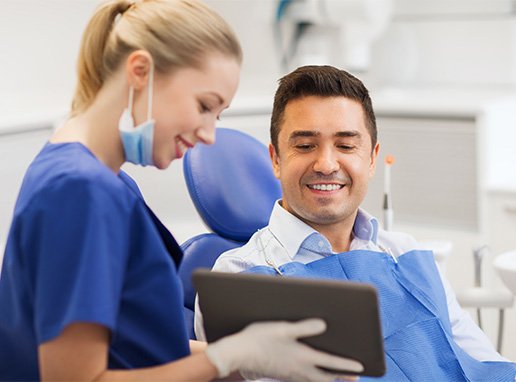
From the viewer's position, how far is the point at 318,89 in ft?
5.97

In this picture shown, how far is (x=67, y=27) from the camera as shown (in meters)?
3.00

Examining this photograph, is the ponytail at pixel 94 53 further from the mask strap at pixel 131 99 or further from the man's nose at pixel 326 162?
the man's nose at pixel 326 162

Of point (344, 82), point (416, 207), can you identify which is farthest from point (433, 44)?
point (344, 82)

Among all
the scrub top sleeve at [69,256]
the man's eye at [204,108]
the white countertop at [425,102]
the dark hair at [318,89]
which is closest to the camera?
the scrub top sleeve at [69,256]

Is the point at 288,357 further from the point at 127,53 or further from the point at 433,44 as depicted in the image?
the point at 433,44

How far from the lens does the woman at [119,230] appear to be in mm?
1124

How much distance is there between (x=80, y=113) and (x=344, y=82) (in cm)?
72

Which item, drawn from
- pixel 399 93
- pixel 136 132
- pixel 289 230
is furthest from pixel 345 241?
pixel 399 93

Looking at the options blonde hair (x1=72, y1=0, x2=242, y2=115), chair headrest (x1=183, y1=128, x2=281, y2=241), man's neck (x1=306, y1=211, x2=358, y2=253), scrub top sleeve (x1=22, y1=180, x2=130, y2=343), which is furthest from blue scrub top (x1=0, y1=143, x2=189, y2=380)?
chair headrest (x1=183, y1=128, x2=281, y2=241)

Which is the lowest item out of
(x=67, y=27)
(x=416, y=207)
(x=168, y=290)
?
(x=416, y=207)

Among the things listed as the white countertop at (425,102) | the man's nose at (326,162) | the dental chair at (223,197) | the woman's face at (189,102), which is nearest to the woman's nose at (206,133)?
the woman's face at (189,102)

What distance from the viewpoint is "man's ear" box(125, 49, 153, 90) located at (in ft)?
3.84

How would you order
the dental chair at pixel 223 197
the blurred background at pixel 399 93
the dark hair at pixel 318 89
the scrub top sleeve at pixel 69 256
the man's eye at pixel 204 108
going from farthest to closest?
the blurred background at pixel 399 93 → the dental chair at pixel 223 197 → the dark hair at pixel 318 89 → the man's eye at pixel 204 108 → the scrub top sleeve at pixel 69 256

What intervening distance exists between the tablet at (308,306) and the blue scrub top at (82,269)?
0.07 m
